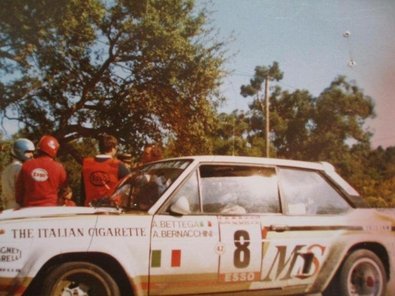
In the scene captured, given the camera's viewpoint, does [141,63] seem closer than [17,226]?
No

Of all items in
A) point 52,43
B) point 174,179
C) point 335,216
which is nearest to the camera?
point 174,179

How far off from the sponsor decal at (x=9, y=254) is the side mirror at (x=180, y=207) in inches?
47.3

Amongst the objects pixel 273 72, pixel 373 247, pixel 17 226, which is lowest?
pixel 373 247

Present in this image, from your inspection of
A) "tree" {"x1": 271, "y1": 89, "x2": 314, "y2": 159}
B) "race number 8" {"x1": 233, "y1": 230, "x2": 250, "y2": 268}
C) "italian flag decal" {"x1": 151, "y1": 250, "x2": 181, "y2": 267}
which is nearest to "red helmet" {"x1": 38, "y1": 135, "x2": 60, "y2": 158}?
"italian flag decal" {"x1": 151, "y1": 250, "x2": 181, "y2": 267}

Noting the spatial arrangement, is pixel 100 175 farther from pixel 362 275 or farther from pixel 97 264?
pixel 362 275

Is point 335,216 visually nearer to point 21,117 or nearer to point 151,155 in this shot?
point 151,155

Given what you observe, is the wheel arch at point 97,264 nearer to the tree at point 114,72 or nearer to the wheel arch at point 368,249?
the wheel arch at point 368,249

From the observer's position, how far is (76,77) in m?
15.5

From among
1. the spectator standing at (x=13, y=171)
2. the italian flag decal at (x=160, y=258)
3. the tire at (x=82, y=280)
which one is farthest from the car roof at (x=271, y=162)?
the spectator standing at (x=13, y=171)

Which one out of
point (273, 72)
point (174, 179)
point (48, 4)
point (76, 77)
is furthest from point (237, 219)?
point (273, 72)

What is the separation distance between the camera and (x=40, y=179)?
14.9 ft

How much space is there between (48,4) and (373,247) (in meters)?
11.5

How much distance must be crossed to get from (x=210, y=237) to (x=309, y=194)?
120 cm

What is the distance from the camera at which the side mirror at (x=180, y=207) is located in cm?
381
